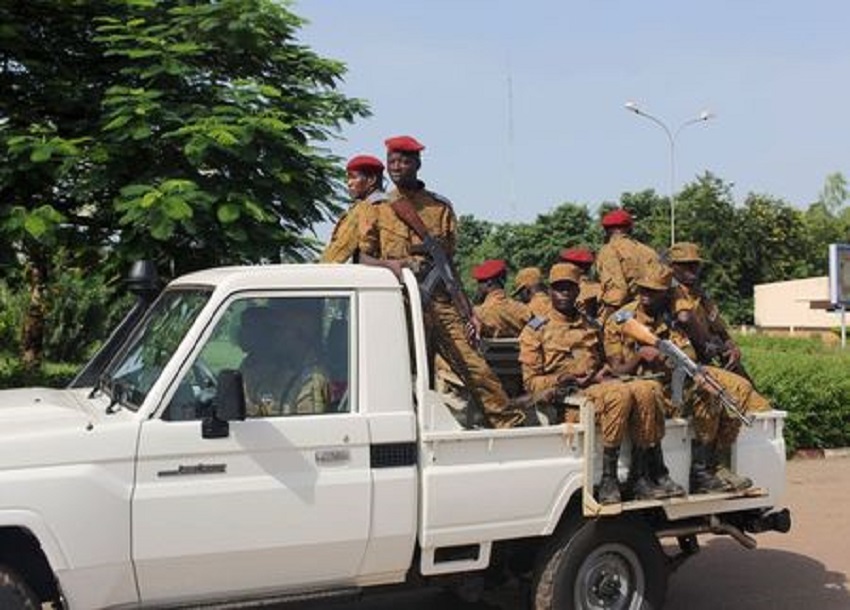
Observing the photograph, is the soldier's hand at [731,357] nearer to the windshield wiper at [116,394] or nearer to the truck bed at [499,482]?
the truck bed at [499,482]

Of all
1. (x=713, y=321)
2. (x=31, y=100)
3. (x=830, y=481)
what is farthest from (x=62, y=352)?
(x=713, y=321)

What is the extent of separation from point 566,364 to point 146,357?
7.50 feet

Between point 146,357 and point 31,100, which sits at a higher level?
point 31,100

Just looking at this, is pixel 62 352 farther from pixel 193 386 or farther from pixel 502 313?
pixel 193 386

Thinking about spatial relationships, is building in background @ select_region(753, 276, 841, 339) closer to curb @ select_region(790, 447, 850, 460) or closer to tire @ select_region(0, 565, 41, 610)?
curb @ select_region(790, 447, 850, 460)

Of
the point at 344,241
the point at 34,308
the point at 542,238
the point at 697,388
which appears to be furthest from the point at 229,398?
the point at 542,238

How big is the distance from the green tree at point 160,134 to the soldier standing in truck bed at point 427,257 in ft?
10.1

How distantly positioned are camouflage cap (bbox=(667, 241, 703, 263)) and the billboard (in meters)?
20.7

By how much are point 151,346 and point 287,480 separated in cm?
93

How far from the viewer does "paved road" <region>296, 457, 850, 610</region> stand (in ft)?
22.0

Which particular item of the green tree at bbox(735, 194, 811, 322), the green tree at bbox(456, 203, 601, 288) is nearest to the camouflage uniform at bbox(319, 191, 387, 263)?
the green tree at bbox(456, 203, 601, 288)

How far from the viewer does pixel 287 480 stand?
4.71 m

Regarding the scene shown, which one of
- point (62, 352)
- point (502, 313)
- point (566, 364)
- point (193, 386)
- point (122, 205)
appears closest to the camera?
point (193, 386)

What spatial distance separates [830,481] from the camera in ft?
36.7
